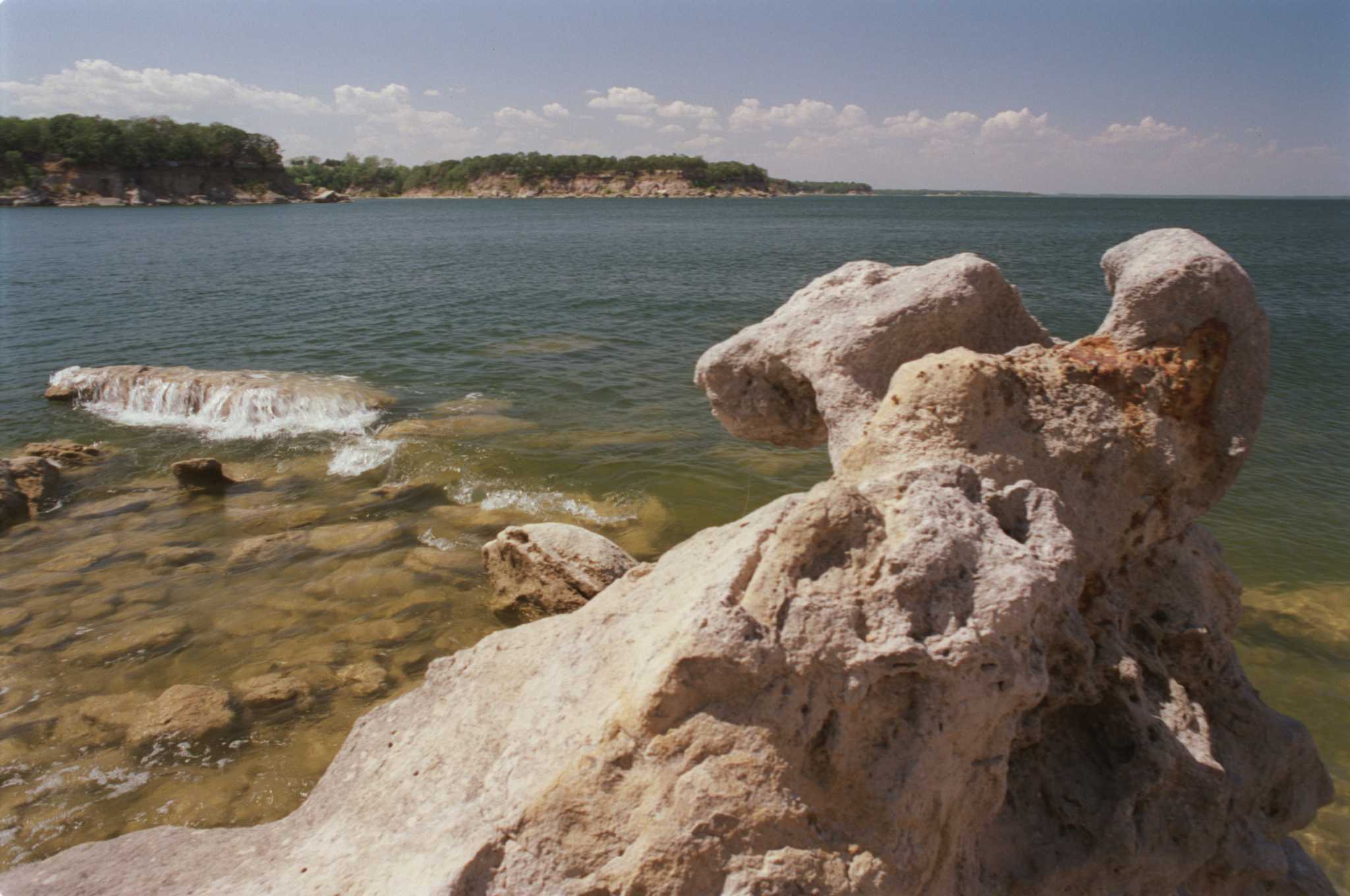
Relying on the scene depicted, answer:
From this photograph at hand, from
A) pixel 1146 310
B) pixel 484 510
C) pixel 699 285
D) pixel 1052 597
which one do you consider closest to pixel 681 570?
pixel 1052 597

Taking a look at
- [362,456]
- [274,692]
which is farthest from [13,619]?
[362,456]

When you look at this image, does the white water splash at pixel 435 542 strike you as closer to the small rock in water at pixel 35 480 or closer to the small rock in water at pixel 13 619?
the small rock in water at pixel 13 619

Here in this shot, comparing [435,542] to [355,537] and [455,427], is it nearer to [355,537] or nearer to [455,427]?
[355,537]

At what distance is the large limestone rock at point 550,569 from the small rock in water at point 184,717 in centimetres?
234

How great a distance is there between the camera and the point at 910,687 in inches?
108

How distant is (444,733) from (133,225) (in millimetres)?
66513

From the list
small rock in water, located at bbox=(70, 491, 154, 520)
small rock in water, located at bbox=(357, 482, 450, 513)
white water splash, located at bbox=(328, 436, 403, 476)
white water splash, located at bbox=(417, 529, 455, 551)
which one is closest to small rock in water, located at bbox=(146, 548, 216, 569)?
small rock in water, located at bbox=(70, 491, 154, 520)

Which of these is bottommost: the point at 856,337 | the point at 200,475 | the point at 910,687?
the point at 200,475

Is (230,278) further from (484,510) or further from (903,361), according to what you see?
(903,361)

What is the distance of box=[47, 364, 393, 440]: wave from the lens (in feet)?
43.2

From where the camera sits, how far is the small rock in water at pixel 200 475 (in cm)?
1032

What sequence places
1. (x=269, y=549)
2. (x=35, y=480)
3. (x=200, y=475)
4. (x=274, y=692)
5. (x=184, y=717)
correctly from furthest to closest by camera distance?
(x=200, y=475)
(x=35, y=480)
(x=269, y=549)
(x=274, y=692)
(x=184, y=717)

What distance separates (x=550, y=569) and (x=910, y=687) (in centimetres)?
491

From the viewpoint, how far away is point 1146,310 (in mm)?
4035
